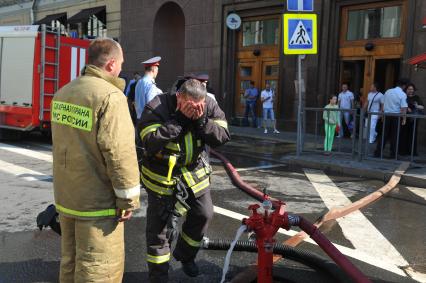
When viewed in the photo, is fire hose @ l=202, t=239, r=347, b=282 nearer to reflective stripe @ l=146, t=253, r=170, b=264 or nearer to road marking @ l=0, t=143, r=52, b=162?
reflective stripe @ l=146, t=253, r=170, b=264

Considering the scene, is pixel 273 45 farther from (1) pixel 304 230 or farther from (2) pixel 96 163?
(2) pixel 96 163

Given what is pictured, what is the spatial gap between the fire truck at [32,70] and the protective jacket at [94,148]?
9.02 m

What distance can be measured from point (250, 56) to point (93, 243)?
15.2 metres

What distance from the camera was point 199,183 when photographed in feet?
11.6

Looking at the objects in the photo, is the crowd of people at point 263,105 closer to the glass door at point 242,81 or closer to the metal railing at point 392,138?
the glass door at point 242,81

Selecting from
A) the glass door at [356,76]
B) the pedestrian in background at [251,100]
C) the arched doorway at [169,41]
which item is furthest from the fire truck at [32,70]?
the arched doorway at [169,41]

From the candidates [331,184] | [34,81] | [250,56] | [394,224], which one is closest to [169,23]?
[250,56]

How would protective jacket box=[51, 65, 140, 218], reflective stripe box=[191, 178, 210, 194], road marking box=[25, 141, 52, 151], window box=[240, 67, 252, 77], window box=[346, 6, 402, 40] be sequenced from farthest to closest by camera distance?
window box=[240, 67, 252, 77] → window box=[346, 6, 402, 40] → road marking box=[25, 141, 52, 151] → reflective stripe box=[191, 178, 210, 194] → protective jacket box=[51, 65, 140, 218]

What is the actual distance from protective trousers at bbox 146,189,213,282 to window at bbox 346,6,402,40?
460 inches

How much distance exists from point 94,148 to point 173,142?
0.74m

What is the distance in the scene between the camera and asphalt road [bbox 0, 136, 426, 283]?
403 cm

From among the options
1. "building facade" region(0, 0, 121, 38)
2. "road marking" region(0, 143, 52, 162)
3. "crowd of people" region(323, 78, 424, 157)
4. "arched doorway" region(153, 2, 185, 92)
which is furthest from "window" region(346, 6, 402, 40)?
"building facade" region(0, 0, 121, 38)

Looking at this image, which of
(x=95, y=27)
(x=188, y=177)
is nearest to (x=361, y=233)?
(x=188, y=177)

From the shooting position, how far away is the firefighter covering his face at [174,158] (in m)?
3.23
